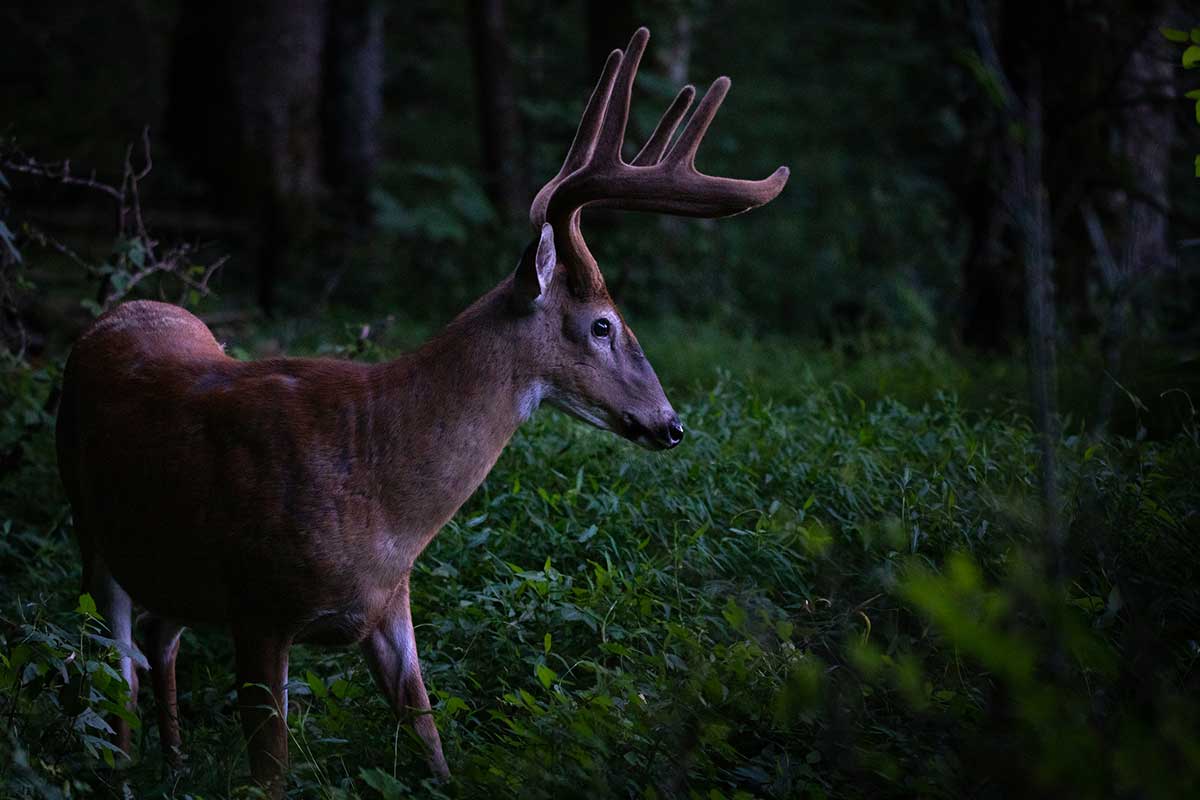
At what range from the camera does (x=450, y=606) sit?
4395 mm

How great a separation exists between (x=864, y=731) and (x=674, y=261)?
8.70 meters

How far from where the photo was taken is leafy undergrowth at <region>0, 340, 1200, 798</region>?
2.95 metres

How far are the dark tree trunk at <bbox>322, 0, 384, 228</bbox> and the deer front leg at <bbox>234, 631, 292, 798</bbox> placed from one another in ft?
35.1

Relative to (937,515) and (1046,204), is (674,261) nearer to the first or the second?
(1046,204)

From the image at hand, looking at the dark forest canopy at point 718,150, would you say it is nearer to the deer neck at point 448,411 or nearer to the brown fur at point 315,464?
the brown fur at point 315,464

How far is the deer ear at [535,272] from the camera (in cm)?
376

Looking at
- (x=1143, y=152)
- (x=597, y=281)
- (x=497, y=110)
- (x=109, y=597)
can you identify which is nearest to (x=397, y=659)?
(x=109, y=597)

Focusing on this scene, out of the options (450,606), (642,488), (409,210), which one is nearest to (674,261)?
(409,210)

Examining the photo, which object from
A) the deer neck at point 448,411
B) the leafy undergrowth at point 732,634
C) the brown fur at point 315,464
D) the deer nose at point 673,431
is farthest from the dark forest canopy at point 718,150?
the deer neck at point 448,411

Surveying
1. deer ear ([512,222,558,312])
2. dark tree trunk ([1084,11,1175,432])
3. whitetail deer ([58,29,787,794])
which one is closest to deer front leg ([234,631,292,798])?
whitetail deer ([58,29,787,794])

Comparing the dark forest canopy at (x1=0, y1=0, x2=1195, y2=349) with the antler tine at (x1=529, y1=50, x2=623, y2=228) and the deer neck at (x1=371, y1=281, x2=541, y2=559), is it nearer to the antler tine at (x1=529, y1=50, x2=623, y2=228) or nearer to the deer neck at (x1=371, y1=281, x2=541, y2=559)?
the antler tine at (x1=529, y1=50, x2=623, y2=228)

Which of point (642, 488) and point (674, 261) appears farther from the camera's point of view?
point (674, 261)

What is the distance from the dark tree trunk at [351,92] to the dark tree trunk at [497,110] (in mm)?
1755

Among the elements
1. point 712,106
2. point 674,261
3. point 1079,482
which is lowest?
point 674,261
